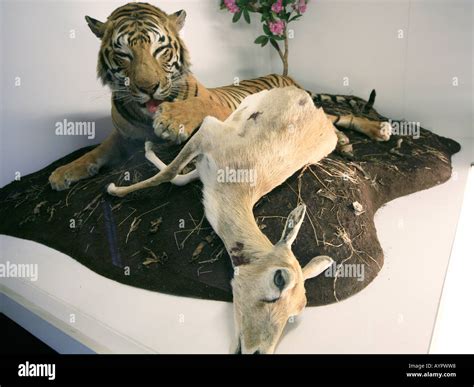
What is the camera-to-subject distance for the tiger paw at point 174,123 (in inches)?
67.6

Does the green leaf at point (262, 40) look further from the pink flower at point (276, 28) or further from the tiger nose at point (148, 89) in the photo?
the tiger nose at point (148, 89)

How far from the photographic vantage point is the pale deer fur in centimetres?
138

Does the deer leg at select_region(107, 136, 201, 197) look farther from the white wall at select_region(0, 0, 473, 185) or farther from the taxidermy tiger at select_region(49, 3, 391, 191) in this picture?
the white wall at select_region(0, 0, 473, 185)

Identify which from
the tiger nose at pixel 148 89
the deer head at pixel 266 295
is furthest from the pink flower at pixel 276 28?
the deer head at pixel 266 295

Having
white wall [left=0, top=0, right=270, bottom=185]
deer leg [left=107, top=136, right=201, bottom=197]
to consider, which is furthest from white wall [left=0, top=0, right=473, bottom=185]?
deer leg [left=107, top=136, right=201, bottom=197]

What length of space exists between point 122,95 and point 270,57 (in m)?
0.55

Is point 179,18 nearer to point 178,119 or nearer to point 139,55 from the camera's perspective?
point 139,55

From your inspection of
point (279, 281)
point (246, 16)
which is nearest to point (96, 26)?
point (246, 16)

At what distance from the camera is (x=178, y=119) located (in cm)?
173

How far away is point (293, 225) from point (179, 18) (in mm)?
830

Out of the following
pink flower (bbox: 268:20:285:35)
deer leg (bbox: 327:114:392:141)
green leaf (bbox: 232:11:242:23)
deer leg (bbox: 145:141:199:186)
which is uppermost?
green leaf (bbox: 232:11:242:23)

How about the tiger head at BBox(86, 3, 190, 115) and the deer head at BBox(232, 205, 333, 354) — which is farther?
the tiger head at BBox(86, 3, 190, 115)
